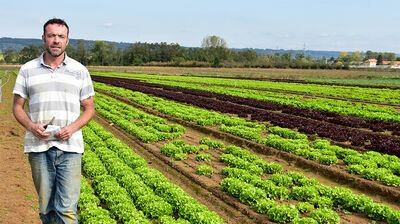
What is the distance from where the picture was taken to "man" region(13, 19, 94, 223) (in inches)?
172

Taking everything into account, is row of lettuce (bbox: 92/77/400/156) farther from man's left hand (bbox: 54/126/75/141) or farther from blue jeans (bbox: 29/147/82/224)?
man's left hand (bbox: 54/126/75/141)

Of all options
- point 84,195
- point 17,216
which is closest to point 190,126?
point 84,195

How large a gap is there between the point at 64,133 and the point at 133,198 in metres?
4.76

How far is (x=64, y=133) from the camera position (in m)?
4.30

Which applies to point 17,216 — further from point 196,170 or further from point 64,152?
point 196,170

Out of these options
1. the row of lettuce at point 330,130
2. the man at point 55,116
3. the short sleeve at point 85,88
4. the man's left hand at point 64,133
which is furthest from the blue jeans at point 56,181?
the row of lettuce at point 330,130

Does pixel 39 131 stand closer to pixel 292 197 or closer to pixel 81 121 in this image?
pixel 81 121

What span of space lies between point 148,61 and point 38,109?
150m

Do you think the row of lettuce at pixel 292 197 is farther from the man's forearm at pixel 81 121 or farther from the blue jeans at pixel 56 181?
the man's forearm at pixel 81 121

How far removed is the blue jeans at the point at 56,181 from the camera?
4.45 m

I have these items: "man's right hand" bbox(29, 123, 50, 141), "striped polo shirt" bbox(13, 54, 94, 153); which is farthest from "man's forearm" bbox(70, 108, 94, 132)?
"man's right hand" bbox(29, 123, 50, 141)

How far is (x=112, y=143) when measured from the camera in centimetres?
1345

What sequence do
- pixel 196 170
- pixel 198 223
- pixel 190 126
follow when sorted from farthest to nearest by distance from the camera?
pixel 190 126 < pixel 196 170 < pixel 198 223

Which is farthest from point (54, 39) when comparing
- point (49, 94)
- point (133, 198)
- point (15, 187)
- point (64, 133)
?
point (15, 187)
